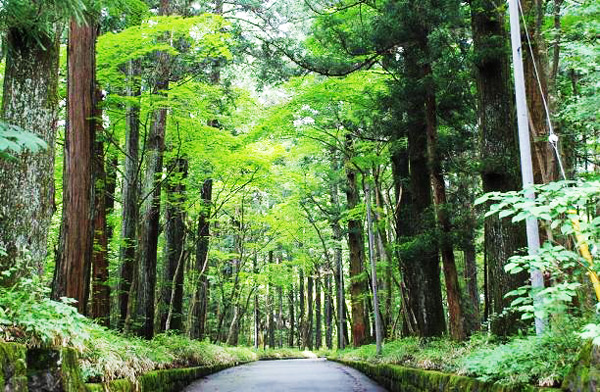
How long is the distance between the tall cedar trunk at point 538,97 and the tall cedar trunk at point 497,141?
0.66m

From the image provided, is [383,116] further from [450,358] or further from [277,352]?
[277,352]

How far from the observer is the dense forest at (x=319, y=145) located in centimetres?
516

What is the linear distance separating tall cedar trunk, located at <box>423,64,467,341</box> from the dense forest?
0.11ft

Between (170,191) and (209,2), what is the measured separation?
7.88 meters

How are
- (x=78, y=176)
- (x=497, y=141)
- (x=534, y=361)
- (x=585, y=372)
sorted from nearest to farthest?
(x=585, y=372), (x=534, y=361), (x=78, y=176), (x=497, y=141)

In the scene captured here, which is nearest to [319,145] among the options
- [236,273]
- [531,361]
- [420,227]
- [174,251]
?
[236,273]

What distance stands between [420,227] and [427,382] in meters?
5.56

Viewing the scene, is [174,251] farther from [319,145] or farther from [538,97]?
[538,97]

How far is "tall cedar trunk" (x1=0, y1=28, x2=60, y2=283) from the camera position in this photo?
570 centimetres

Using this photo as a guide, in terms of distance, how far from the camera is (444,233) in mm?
10844

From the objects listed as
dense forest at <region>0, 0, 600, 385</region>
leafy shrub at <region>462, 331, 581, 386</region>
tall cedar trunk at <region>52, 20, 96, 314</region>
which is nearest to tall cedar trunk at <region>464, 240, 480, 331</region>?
dense forest at <region>0, 0, 600, 385</region>

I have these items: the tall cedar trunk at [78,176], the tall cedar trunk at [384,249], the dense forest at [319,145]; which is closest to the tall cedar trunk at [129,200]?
the dense forest at [319,145]

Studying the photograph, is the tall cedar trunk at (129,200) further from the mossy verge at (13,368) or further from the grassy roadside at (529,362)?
the grassy roadside at (529,362)

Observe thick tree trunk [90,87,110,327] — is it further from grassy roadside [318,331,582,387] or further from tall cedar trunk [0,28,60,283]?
grassy roadside [318,331,582,387]
